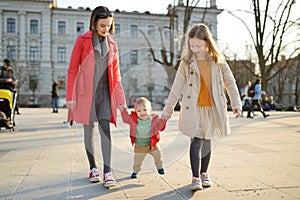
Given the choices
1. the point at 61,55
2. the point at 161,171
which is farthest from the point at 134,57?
the point at 61,55

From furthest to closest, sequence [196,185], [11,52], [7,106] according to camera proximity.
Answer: [11,52], [7,106], [196,185]

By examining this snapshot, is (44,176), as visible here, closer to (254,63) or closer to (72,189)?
(72,189)

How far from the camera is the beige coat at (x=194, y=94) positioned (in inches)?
134

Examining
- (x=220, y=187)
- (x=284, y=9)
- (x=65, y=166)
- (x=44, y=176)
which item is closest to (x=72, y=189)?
(x=44, y=176)

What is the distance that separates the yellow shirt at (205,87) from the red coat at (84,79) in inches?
34.3

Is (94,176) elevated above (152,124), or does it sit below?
below

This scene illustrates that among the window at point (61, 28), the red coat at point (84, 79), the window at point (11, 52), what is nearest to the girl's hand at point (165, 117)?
the red coat at point (84, 79)

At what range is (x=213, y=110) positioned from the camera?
344 cm

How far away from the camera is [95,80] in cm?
356

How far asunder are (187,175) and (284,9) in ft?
67.2

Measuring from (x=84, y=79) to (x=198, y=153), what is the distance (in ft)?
4.54

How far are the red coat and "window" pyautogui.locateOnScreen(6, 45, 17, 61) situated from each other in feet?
142

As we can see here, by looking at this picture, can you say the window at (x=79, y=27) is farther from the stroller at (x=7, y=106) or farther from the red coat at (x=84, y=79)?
the red coat at (x=84, y=79)

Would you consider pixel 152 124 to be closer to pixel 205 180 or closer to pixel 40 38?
pixel 205 180
